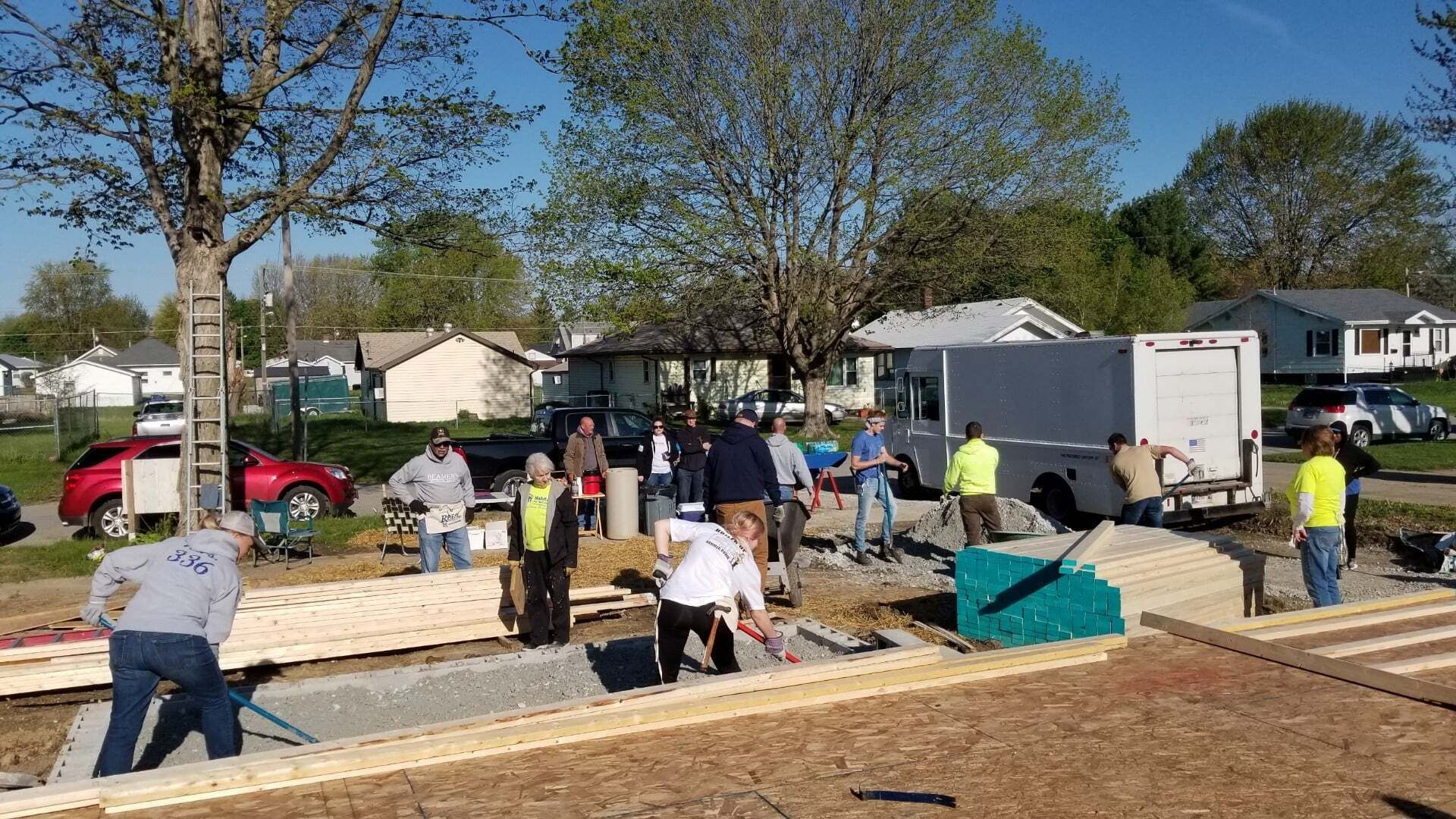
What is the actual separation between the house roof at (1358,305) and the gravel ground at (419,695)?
50792 millimetres

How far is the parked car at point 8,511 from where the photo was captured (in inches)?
698

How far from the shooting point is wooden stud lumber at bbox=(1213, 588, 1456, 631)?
8059 millimetres

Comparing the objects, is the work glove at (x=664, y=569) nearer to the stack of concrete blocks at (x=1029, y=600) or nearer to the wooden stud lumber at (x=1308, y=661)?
the stack of concrete blocks at (x=1029, y=600)

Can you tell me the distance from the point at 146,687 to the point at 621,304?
76.8 ft

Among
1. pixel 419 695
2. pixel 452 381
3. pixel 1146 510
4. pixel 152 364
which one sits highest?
pixel 152 364

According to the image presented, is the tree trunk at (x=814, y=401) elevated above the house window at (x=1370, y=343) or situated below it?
below

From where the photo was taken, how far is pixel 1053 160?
2950 cm

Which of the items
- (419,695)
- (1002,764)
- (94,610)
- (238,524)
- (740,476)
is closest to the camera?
(1002,764)

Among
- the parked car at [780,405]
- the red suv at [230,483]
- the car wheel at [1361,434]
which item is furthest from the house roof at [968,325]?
the red suv at [230,483]

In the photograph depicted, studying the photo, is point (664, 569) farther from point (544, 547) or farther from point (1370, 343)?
point (1370, 343)

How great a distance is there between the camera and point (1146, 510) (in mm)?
12531

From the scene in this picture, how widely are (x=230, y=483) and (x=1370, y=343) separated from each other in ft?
170

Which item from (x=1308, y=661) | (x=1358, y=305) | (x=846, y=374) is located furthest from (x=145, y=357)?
(x=1308, y=661)

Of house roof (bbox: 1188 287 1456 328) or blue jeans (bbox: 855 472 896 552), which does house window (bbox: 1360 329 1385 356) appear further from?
blue jeans (bbox: 855 472 896 552)
